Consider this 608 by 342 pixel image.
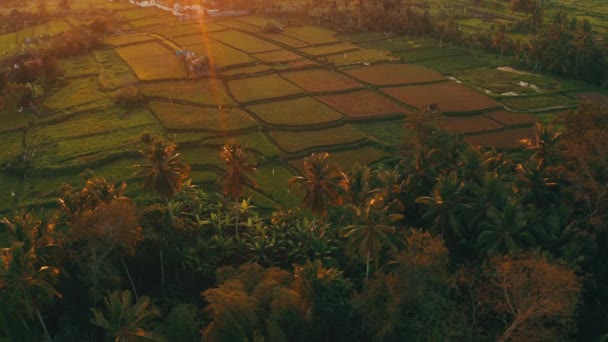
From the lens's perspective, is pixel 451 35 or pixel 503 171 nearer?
pixel 503 171

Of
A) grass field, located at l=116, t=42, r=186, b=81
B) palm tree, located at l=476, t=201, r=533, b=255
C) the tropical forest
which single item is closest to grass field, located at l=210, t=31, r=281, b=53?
the tropical forest

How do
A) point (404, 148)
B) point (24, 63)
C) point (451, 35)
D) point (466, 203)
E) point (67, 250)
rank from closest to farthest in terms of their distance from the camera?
point (67, 250) < point (466, 203) < point (404, 148) < point (24, 63) < point (451, 35)

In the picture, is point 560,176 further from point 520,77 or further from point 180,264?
point 520,77

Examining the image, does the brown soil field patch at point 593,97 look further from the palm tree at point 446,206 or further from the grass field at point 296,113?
the palm tree at point 446,206

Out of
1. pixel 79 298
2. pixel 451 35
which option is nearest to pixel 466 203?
pixel 79 298

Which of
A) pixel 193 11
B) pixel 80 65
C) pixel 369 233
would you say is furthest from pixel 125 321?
pixel 193 11

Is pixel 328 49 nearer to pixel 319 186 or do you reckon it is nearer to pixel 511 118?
pixel 511 118
